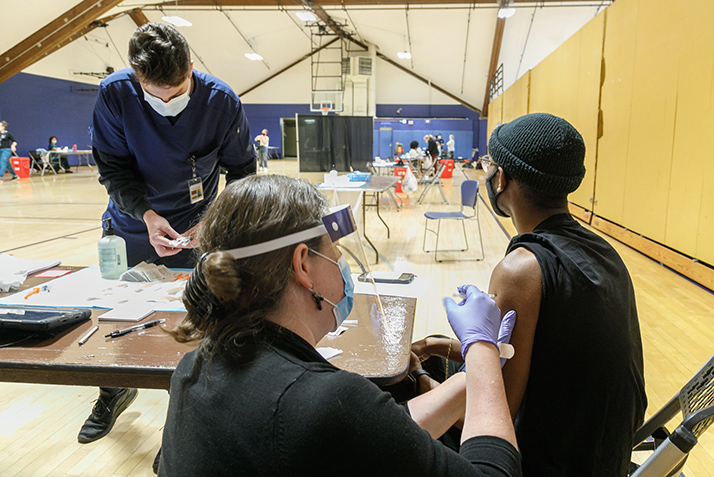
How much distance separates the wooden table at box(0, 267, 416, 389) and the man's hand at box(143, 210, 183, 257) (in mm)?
512

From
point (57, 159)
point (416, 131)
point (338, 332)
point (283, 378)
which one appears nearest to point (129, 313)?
point (338, 332)

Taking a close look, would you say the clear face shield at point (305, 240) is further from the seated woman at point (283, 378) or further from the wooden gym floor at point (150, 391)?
the wooden gym floor at point (150, 391)

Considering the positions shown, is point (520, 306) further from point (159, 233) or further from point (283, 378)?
point (159, 233)

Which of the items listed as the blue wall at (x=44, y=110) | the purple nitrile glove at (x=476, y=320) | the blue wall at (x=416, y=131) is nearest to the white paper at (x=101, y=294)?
the purple nitrile glove at (x=476, y=320)

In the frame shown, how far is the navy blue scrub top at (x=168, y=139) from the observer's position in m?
1.89

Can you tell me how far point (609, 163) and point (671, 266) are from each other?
77.6 inches

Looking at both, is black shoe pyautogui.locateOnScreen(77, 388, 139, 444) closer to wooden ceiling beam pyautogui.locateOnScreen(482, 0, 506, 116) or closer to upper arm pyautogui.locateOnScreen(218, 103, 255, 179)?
upper arm pyautogui.locateOnScreen(218, 103, 255, 179)

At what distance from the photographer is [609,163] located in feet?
19.8

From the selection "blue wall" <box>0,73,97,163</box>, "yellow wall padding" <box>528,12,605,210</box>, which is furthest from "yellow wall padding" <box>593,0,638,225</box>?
"blue wall" <box>0,73,97,163</box>

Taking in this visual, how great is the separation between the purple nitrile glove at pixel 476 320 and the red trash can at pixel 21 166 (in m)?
15.6

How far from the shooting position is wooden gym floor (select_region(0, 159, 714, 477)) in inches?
75.2

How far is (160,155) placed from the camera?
1.97 meters

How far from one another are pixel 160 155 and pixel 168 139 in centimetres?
7

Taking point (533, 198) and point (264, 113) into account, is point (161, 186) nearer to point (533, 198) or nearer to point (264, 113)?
point (533, 198)
